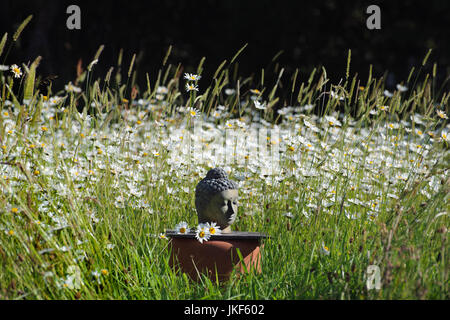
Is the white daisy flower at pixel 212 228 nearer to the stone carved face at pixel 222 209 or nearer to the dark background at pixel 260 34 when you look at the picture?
the stone carved face at pixel 222 209

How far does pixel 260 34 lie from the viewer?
9.42 meters

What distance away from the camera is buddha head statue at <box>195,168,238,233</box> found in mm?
2662

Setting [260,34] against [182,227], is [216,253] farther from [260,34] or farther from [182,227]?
[260,34]

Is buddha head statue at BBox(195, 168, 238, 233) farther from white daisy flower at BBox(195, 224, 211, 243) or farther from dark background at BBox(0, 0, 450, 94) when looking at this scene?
dark background at BBox(0, 0, 450, 94)

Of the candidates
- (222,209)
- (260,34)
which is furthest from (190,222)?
(260,34)

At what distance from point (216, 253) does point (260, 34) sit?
738 cm

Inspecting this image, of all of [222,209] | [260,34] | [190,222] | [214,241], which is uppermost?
[260,34]

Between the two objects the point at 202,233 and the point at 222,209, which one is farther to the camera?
the point at 222,209

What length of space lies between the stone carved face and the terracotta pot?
98 mm

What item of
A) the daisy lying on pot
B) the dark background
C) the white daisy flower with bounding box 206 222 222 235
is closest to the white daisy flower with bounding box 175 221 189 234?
the daisy lying on pot

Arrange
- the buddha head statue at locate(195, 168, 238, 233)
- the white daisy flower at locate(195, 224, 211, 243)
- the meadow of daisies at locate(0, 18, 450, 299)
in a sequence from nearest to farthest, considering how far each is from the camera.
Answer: the meadow of daisies at locate(0, 18, 450, 299), the white daisy flower at locate(195, 224, 211, 243), the buddha head statue at locate(195, 168, 238, 233)

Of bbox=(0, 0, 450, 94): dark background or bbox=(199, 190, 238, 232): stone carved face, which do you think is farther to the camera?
bbox=(0, 0, 450, 94): dark background
